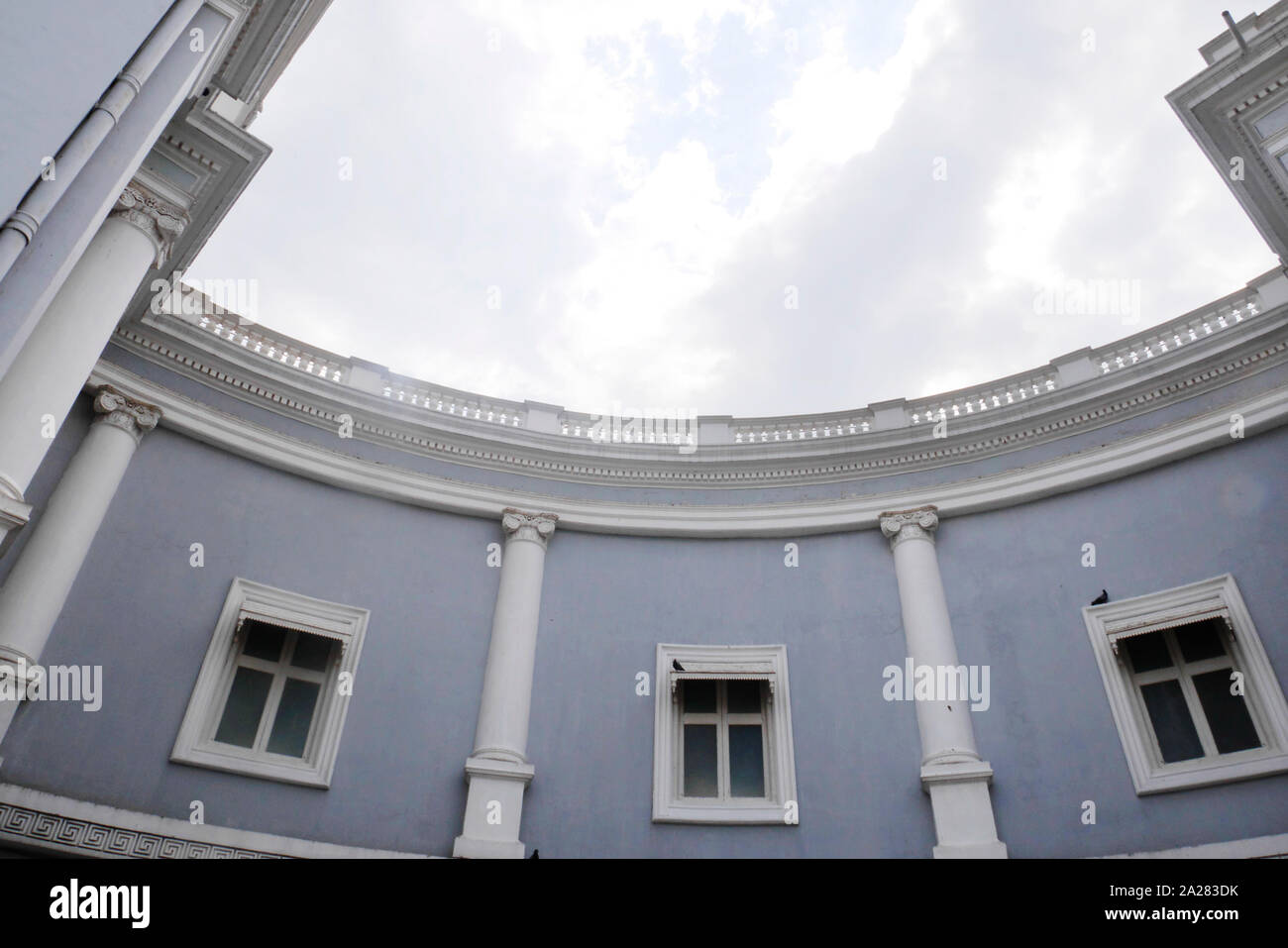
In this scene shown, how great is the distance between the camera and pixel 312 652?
10500mm

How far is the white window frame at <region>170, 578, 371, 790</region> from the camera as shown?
30.2 feet

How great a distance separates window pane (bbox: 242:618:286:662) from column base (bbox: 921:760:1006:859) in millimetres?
7668

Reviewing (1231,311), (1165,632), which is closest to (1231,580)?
(1165,632)

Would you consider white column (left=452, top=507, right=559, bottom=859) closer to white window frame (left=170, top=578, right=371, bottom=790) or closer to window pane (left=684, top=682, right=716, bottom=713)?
white window frame (left=170, top=578, right=371, bottom=790)

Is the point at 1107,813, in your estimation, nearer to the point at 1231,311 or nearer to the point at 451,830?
the point at 1231,311

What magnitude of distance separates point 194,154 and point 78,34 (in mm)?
2550

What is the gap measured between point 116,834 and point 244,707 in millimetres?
1860

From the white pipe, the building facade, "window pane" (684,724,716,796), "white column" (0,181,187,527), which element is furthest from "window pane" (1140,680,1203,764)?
the white pipe

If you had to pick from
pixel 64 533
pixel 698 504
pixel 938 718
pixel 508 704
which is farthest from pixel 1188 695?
pixel 64 533

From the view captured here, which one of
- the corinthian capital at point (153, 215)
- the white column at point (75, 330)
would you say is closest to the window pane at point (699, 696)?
the white column at point (75, 330)

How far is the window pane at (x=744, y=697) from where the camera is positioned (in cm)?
1096

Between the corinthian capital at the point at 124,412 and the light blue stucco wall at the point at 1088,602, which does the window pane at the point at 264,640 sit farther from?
the light blue stucco wall at the point at 1088,602

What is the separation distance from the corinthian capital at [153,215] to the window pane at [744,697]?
26.4 ft
